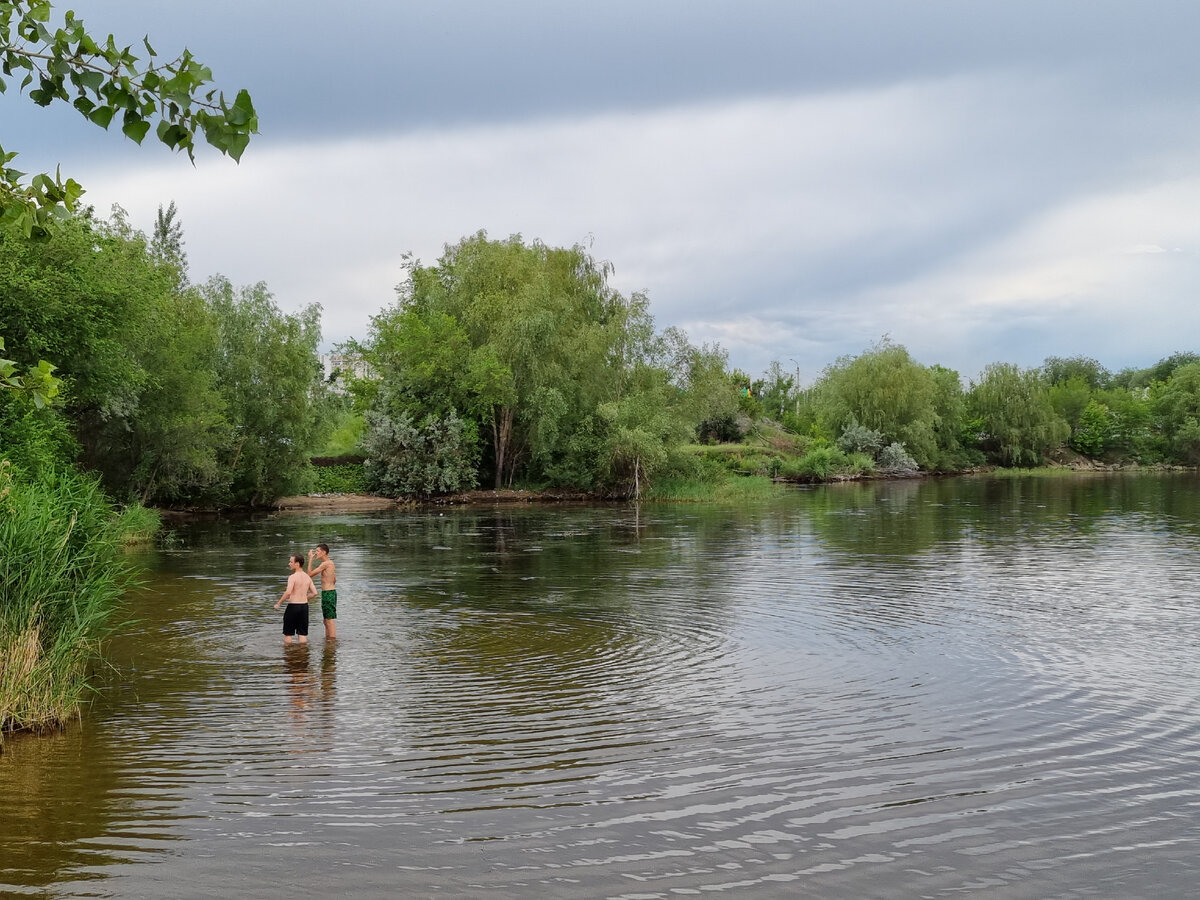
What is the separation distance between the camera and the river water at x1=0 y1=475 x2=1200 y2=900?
7.81 m

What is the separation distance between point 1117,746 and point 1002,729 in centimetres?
118

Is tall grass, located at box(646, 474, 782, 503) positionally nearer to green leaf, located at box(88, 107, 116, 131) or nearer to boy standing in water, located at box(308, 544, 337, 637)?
boy standing in water, located at box(308, 544, 337, 637)

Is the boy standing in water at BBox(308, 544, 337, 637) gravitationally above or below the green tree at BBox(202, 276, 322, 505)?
below

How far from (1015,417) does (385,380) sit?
66245mm

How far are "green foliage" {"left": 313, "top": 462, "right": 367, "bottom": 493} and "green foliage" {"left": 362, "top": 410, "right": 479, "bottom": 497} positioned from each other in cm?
359

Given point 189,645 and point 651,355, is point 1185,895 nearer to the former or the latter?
point 189,645

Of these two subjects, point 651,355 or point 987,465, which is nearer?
point 651,355

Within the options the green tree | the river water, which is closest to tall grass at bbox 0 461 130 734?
the river water

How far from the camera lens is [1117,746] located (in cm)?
1101

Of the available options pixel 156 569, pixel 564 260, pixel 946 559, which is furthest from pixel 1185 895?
pixel 564 260

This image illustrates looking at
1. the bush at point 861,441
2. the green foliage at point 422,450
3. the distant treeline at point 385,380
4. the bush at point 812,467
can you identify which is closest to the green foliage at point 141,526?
the distant treeline at point 385,380

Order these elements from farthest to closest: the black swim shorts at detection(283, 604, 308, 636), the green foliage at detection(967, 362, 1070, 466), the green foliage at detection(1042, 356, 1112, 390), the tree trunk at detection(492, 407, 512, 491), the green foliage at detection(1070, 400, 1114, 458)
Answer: the green foliage at detection(1042, 356, 1112, 390)
the green foliage at detection(1070, 400, 1114, 458)
the green foliage at detection(967, 362, 1070, 466)
the tree trunk at detection(492, 407, 512, 491)
the black swim shorts at detection(283, 604, 308, 636)

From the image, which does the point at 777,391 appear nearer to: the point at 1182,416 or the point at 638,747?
the point at 1182,416

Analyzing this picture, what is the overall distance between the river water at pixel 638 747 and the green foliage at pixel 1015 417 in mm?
83526
